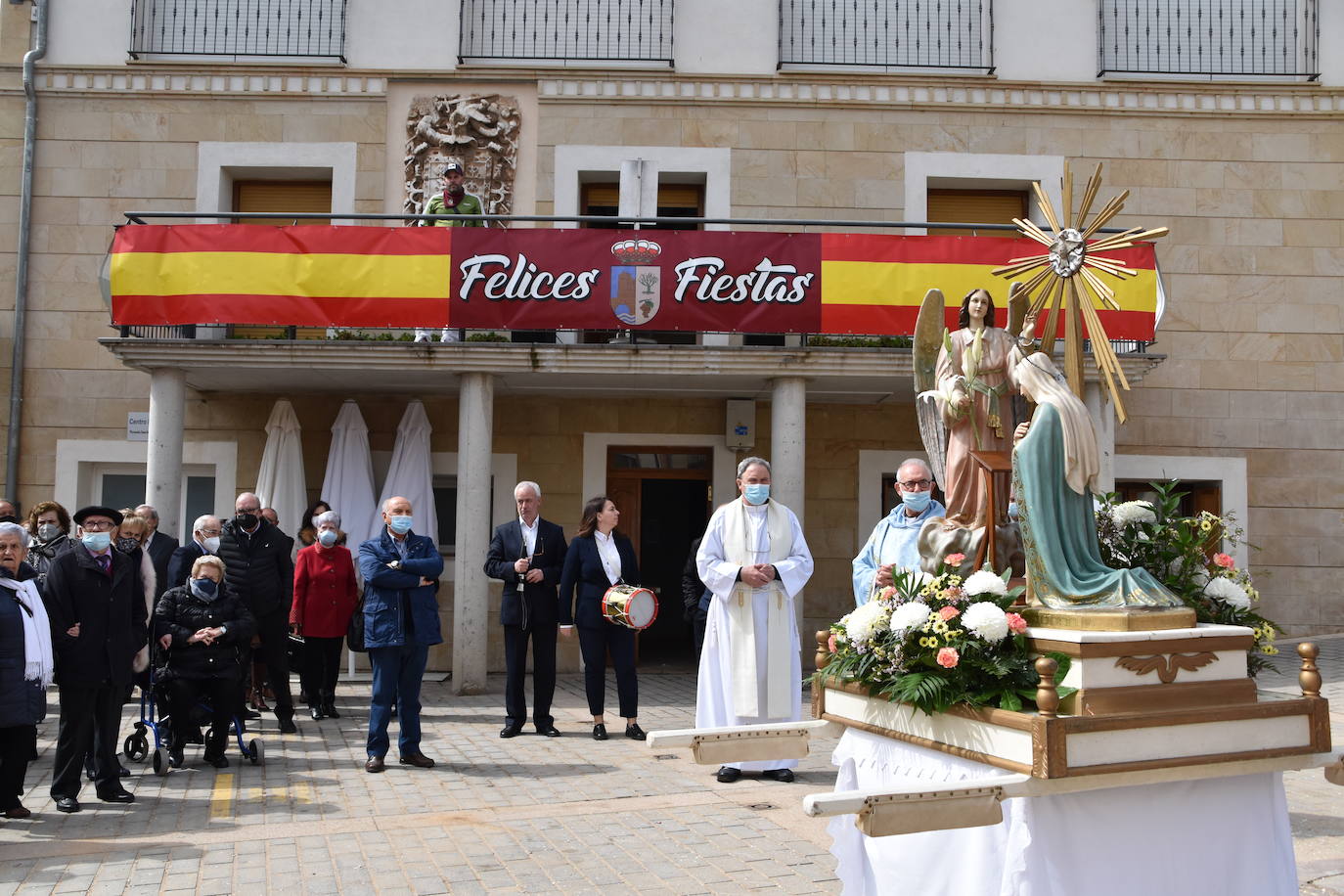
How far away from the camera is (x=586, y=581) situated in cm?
906

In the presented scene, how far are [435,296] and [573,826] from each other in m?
6.52

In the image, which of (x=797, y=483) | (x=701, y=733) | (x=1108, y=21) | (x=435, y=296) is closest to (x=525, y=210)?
(x=435, y=296)

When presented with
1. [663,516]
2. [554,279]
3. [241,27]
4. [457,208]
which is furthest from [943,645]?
[241,27]

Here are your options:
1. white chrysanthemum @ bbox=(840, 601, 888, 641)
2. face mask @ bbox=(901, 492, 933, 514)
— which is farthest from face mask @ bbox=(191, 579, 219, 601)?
white chrysanthemum @ bbox=(840, 601, 888, 641)

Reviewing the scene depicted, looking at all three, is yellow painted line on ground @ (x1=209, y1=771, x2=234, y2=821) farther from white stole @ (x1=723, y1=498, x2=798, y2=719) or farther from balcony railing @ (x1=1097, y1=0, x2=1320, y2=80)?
balcony railing @ (x1=1097, y1=0, x2=1320, y2=80)

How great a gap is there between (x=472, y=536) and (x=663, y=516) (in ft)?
14.4

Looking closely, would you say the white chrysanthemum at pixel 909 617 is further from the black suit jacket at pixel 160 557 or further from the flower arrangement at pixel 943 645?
the black suit jacket at pixel 160 557

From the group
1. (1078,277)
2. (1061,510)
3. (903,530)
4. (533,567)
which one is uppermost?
(1078,277)

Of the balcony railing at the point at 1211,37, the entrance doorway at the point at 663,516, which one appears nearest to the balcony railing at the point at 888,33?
the balcony railing at the point at 1211,37

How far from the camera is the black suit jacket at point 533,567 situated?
9094mm

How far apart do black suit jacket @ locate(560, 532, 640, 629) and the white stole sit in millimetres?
1537

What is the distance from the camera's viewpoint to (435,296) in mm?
11406

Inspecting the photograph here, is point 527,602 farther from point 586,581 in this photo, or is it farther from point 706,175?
point 706,175

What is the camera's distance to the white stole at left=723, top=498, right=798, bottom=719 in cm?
761
